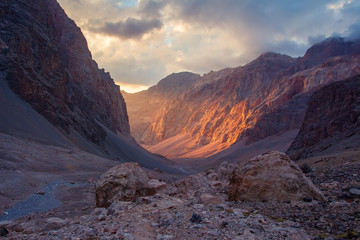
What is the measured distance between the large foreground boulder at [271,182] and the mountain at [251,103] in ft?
228

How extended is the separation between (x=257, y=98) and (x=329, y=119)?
7611 centimetres

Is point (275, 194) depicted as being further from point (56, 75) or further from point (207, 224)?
point (56, 75)

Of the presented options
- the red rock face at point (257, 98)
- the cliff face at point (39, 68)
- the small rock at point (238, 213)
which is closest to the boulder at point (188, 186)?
the small rock at point (238, 213)

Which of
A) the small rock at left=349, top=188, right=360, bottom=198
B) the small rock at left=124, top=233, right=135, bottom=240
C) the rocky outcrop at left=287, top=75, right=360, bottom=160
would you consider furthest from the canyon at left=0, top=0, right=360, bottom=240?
the rocky outcrop at left=287, top=75, right=360, bottom=160

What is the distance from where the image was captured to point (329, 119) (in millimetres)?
48125

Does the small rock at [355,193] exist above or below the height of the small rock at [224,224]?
below

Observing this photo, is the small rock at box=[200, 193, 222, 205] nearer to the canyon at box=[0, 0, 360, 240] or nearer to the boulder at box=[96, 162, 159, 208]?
the canyon at box=[0, 0, 360, 240]

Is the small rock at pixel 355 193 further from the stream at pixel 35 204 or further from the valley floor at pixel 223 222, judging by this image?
the stream at pixel 35 204

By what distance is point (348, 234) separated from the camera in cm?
483

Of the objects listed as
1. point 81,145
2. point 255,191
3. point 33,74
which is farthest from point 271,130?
point 255,191

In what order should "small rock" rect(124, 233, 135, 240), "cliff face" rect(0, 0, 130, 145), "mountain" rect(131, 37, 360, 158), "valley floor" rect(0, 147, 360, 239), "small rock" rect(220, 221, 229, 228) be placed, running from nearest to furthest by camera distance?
"small rock" rect(124, 233, 135, 240), "valley floor" rect(0, 147, 360, 239), "small rock" rect(220, 221, 229, 228), "cliff face" rect(0, 0, 130, 145), "mountain" rect(131, 37, 360, 158)

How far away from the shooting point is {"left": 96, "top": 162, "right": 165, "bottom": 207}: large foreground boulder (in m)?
11.3

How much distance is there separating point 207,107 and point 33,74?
369ft

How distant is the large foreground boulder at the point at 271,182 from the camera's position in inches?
312
